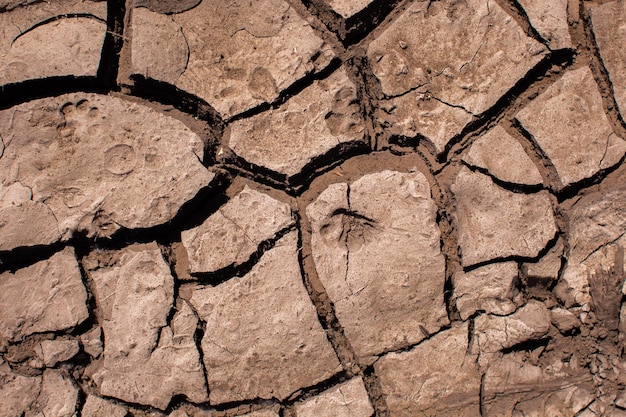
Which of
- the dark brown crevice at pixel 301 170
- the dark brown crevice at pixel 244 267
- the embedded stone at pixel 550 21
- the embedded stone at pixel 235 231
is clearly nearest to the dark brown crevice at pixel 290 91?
the dark brown crevice at pixel 301 170

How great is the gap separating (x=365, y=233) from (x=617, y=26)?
2.95ft

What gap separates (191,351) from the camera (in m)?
1.50

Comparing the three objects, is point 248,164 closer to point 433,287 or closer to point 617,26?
point 433,287

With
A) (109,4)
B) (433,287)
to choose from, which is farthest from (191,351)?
(109,4)

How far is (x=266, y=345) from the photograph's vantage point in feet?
4.93

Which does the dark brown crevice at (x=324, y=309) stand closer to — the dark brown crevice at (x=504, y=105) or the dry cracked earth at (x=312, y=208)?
the dry cracked earth at (x=312, y=208)

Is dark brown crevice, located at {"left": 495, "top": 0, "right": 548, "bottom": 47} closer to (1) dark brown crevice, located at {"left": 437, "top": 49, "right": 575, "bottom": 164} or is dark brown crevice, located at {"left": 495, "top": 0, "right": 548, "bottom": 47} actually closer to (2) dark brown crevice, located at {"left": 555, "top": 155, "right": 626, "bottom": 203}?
(1) dark brown crevice, located at {"left": 437, "top": 49, "right": 575, "bottom": 164}

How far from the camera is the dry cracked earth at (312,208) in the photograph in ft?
4.91

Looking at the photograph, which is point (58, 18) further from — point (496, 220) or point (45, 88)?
point (496, 220)

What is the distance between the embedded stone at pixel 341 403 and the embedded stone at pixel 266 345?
0.14 ft

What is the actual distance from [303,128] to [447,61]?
44 cm

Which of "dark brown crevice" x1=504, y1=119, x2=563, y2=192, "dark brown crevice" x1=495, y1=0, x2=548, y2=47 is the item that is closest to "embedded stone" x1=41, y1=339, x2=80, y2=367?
"dark brown crevice" x1=504, y1=119, x2=563, y2=192

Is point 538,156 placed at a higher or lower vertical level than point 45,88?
lower

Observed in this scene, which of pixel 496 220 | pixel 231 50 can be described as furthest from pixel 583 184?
pixel 231 50
